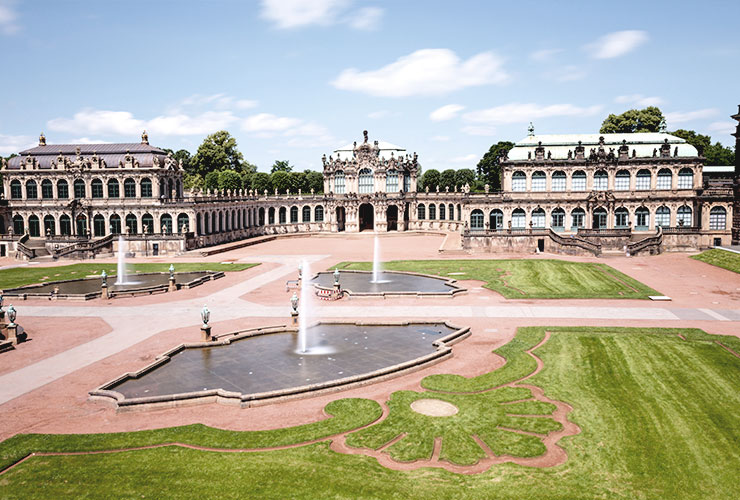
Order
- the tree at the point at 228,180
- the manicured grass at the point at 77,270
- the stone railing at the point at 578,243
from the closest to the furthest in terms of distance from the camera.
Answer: the manicured grass at the point at 77,270 < the stone railing at the point at 578,243 < the tree at the point at 228,180

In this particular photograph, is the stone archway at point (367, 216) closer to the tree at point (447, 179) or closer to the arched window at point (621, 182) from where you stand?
the tree at point (447, 179)

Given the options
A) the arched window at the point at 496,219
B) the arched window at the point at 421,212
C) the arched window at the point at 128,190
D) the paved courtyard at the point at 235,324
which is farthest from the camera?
the arched window at the point at 421,212

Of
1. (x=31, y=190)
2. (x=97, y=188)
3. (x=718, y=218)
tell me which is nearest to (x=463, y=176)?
(x=718, y=218)

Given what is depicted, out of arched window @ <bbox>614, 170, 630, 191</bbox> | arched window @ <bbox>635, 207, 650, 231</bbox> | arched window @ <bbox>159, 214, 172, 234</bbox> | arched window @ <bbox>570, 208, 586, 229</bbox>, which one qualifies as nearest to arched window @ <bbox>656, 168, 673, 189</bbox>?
arched window @ <bbox>614, 170, 630, 191</bbox>

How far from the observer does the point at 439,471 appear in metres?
18.0

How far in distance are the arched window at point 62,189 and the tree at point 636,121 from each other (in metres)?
110

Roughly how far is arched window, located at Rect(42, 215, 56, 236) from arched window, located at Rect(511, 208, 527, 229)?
245 feet

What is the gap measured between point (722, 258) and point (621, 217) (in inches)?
972

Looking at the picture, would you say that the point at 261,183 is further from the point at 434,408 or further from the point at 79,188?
the point at 434,408

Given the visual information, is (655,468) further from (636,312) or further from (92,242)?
(92,242)

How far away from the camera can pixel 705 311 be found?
40.0 metres

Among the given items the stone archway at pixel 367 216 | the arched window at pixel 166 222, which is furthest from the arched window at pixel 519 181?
the arched window at pixel 166 222

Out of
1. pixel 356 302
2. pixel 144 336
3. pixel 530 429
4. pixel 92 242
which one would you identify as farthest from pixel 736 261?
pixel 92 242

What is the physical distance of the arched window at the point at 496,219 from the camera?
3580 inches
